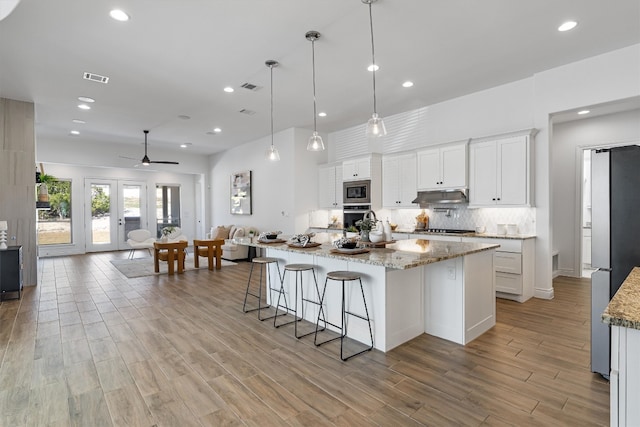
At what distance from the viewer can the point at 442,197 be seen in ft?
17.9

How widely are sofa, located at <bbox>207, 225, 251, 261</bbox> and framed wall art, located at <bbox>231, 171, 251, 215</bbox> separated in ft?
1.75

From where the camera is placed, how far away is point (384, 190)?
6512 millimetres

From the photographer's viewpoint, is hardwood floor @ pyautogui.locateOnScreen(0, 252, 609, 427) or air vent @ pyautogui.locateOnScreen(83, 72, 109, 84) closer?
hardwood floor @ pyautogui.locateOnScreen(0, 252, 609, 427)

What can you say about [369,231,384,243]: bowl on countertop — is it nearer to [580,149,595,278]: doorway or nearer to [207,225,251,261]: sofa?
[580,149,595,278]: doorway

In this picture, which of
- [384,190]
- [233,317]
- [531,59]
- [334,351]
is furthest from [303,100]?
[334,351]

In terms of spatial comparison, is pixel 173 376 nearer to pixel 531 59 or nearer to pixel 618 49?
pixel 531 59

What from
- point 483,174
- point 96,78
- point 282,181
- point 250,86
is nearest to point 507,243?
point 483,174

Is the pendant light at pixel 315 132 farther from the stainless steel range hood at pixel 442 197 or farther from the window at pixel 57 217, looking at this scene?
the window at pixel 57 217

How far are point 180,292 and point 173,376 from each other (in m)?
2.79

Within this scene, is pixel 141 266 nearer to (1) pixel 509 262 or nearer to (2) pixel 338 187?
(2) pixel 338 187

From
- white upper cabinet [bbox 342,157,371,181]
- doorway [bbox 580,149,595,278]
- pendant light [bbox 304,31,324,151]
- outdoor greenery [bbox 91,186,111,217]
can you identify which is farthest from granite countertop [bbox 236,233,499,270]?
outdoor greenery [bbox 91,186,111,217]

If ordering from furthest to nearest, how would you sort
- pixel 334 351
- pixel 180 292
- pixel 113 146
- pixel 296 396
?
pixel 113 146 < pixel 180 292 < pixel 334 351 < pixel 296 396

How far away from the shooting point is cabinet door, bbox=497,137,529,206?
4590 millimetres

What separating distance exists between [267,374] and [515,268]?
3620mm
